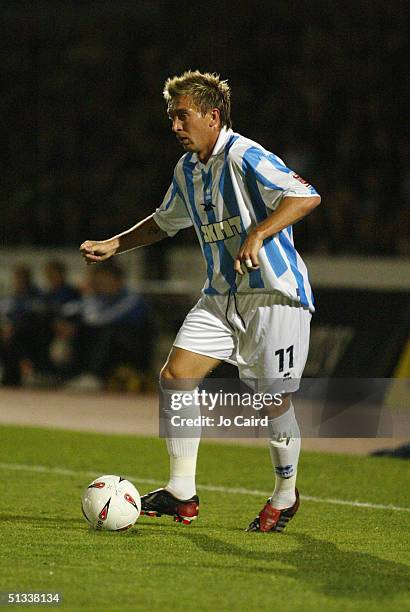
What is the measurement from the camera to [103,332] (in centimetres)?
1465

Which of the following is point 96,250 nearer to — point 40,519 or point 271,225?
point 271,225

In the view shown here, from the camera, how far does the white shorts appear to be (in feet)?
19.6

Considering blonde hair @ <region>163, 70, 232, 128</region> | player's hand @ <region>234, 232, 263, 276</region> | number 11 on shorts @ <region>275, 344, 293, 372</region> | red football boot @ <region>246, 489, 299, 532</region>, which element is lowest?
red football boot @ <region>246, 489, 299, 532</region>

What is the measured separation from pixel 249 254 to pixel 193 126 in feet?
2.55

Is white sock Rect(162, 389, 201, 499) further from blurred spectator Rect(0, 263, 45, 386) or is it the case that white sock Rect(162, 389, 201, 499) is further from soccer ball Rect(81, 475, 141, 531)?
blurred spectator Rect(0, 263, 45, 386)

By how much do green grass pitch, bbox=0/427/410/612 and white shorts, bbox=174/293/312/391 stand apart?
80cm

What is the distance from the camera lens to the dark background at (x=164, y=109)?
51.6ft

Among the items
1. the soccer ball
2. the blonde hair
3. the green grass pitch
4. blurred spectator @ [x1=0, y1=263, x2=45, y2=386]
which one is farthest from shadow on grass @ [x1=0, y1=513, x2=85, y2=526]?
blurred spectator @ [x1=0, y1=263, x2=45, y2=386]

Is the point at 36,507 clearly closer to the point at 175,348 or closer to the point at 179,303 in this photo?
the point at 175,348

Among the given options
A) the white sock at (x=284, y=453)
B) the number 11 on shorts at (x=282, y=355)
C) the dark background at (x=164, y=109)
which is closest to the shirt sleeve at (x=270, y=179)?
the number 11 on shorts at (x=282, y=355)

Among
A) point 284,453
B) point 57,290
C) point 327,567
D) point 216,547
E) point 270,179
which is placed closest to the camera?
point 327,567

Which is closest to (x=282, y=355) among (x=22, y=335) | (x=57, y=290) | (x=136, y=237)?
(x=136, y=237)

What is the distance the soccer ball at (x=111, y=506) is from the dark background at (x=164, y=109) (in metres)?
8.95

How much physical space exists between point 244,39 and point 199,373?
43.0ft
